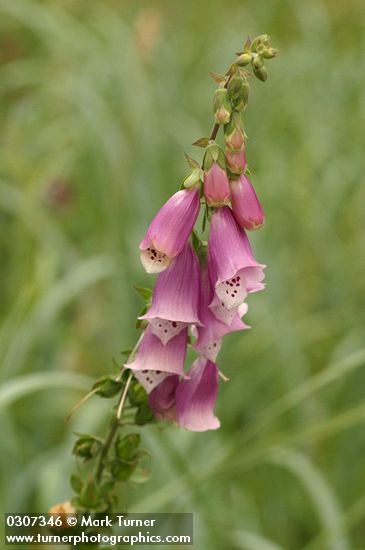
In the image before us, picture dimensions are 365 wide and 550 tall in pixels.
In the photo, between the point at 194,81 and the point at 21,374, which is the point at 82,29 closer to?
the point at 194,81

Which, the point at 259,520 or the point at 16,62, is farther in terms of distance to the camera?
the point at 16,62

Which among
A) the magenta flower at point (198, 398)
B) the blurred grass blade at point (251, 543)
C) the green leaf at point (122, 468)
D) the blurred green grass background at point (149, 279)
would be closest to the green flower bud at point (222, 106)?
the magenta flower at point (198, 398)

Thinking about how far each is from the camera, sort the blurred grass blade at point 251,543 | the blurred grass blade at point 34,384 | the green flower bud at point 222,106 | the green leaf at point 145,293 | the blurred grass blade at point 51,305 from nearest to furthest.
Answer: the green flower bud at point 222,106 < the green leaf at point 145,293 < the blurred grass blade at point 34,384 < the blurred grass blade at point 251,543 < the blurred grass blade at point 51,305

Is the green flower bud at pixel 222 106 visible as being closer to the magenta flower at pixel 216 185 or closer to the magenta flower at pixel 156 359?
the magenta flower at pixel 216 185

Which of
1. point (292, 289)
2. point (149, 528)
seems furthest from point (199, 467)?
point (292, 289)

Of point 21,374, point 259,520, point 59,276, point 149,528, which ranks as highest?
point 59,276

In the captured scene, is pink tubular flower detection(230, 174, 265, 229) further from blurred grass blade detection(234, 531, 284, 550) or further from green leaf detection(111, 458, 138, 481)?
blurred grass blade detection(234, 531, 284, 550)

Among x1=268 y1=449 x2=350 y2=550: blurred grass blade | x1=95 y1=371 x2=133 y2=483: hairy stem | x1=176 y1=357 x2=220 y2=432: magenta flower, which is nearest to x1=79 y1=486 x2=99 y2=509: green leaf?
x1=95 y1=371 x2=133 y2=483: hairy stem

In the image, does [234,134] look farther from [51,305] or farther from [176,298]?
[51,305]
